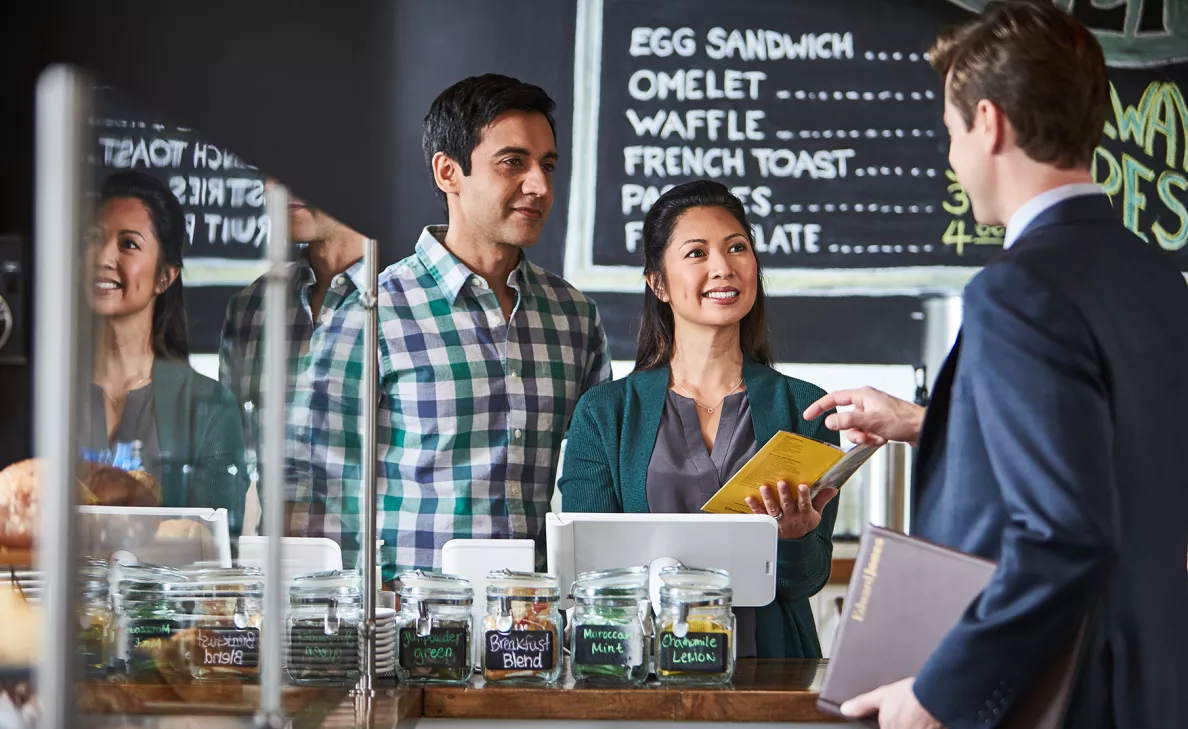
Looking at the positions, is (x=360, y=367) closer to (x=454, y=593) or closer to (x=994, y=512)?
(x=454, y=593)

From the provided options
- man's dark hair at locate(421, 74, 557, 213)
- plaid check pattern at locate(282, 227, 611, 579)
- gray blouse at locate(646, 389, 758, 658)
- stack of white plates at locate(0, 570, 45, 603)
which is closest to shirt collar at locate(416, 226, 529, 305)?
plaid check pattern at locate(282, 227, 611, 579)

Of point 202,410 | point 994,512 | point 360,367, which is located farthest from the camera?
point 360,367

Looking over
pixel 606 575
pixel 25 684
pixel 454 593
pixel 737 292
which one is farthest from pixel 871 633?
pixel 737 292

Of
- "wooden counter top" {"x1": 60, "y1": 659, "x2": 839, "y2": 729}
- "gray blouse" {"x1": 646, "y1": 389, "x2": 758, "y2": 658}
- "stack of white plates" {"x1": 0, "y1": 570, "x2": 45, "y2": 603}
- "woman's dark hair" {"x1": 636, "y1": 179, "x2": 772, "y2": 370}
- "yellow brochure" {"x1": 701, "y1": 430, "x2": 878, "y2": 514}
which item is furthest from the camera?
"woman's dark hair" {"x1": 636, "y1": 179, "x2": 772, "y2": 370}

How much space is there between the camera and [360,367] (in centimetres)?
175

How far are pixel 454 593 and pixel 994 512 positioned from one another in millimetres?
795

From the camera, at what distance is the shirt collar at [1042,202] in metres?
1.45

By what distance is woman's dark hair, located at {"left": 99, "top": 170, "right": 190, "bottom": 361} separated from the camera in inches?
37.9

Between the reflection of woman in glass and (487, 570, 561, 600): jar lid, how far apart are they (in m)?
0.61

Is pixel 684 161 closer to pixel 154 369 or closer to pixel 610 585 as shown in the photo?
pixel 610 585

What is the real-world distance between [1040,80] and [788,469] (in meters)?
0.88

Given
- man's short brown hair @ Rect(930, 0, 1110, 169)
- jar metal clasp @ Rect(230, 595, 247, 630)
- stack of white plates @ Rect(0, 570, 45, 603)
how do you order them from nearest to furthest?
1. stack of white plates @ Rect(0, 570, 45, 603)
2. jar metal clasp @ Rect(230, 595, 247, 630)
3. man's short brown hair @ Rect(930, 0, 1110, 169)

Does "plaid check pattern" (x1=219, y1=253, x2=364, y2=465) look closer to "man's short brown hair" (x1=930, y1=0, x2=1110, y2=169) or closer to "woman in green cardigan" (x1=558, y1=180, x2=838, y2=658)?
"man's short brown hair" (x1=930, y1=0, x2=1110, y2=169)

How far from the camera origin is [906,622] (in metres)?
Answer: 1.47
